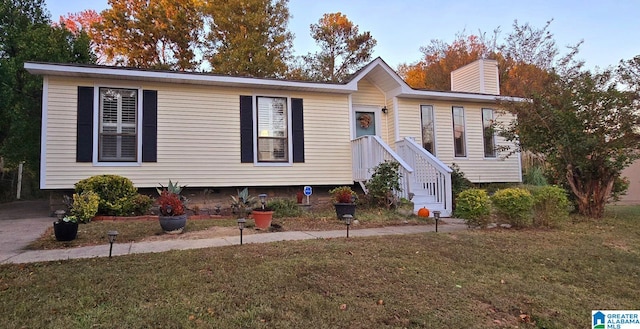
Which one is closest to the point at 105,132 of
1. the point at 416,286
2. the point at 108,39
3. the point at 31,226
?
the point at 31,226

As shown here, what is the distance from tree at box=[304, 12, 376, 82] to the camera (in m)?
22.6

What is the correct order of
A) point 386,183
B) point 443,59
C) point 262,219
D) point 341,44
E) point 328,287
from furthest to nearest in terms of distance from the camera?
point 443,59
point 341,44
point 386,183
point 262,219
point 328,287

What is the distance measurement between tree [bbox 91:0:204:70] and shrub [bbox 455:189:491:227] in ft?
54.9

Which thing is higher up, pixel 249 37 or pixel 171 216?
pixel 249 37

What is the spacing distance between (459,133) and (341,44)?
13497 millimetres

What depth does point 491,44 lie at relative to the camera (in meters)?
23.0

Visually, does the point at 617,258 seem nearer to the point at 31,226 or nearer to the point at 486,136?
the point at 486,136

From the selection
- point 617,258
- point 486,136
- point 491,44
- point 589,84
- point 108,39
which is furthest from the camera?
point 491,44

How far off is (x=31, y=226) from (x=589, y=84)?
10930 millimetres

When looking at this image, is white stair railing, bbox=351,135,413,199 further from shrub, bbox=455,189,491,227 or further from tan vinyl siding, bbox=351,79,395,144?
shrub, bbox=455,189,491,227

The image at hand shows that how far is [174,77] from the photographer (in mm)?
8430

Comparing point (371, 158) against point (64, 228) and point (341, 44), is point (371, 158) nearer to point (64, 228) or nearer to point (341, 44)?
point (64, 228)

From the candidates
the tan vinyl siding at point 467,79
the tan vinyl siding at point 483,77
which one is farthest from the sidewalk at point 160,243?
the tan vinyl siding at point 467,79

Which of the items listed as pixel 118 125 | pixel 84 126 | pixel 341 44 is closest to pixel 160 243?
pixel 118 125
